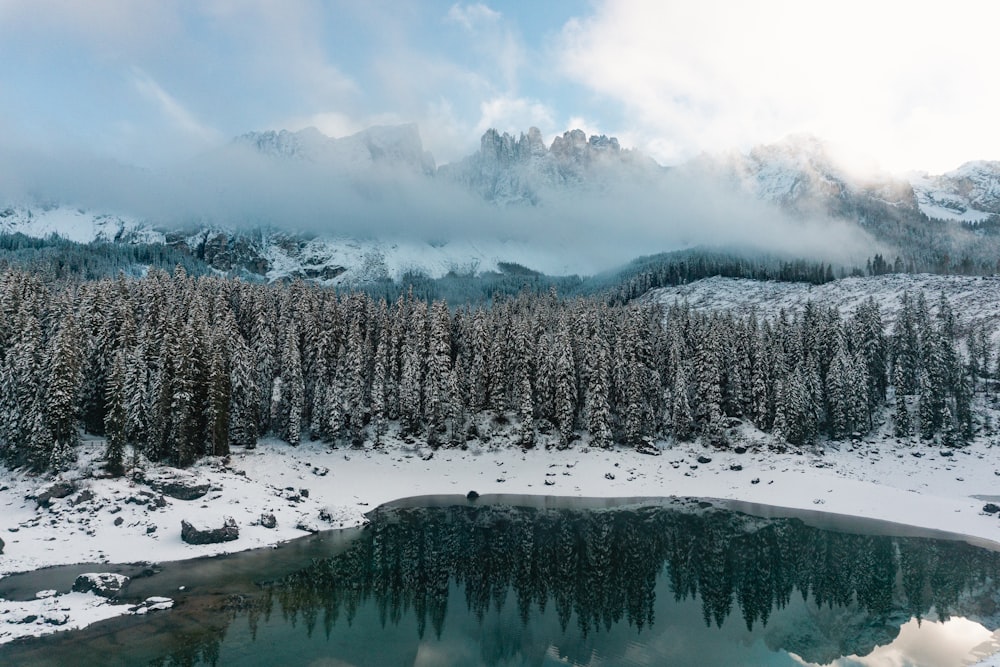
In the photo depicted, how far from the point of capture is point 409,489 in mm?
77500

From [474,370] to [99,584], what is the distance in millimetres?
62880

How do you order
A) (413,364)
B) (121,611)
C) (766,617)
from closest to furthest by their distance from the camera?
1. (121,611)
2. (766,617)
3. (413,364)

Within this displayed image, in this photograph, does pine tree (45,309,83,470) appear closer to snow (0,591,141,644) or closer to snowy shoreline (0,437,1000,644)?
snowy shoreline (0,437,1000,644)

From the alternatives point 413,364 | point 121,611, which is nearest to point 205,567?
point 121,611

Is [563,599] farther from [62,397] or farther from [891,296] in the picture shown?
[891,296]

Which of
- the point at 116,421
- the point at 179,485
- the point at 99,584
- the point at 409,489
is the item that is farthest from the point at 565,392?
the point at 99,584

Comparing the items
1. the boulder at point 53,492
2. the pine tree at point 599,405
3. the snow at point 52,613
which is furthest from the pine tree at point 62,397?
the pine tree at point 599,405

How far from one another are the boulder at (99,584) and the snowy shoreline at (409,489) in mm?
1094

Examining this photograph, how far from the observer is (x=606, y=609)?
136ft

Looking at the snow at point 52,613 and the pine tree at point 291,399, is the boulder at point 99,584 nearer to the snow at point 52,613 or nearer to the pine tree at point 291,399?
the snow at point 52,613

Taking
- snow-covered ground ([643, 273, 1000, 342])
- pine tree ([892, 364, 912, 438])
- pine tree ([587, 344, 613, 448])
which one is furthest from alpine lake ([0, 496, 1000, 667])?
snow-covered ground ([643, 273, 1000, 342])

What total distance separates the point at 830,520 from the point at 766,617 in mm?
30719

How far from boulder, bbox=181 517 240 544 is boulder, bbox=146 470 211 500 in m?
6.30

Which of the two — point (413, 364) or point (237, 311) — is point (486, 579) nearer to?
point (413, 364)
